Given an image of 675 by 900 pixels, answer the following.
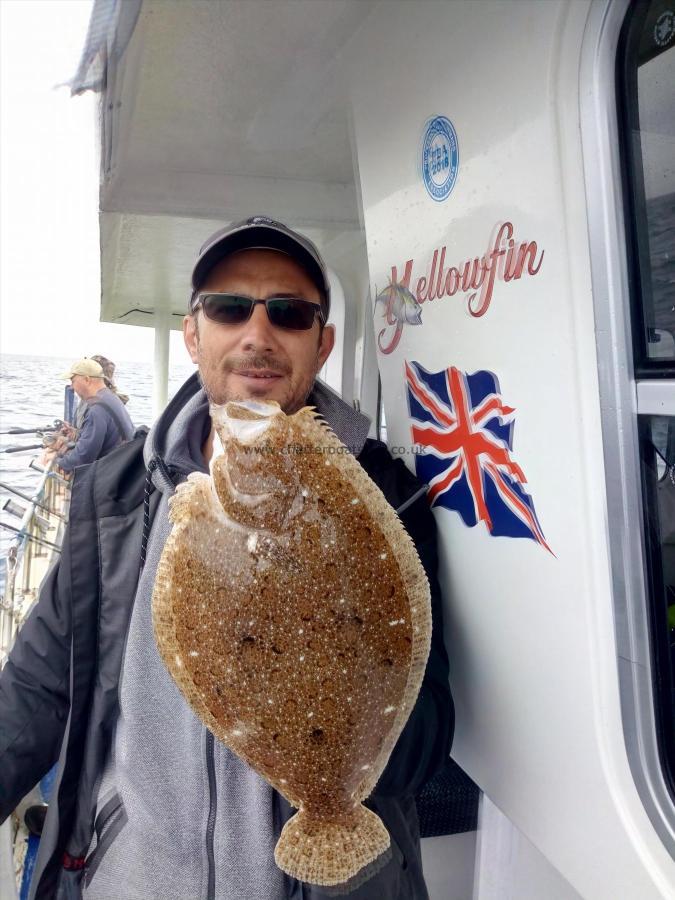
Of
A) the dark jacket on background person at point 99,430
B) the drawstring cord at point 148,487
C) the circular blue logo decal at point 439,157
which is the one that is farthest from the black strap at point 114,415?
the circular blue logo decal at point 439,157

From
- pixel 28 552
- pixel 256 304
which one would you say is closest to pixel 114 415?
pixel 28 552

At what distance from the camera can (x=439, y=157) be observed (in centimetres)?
159

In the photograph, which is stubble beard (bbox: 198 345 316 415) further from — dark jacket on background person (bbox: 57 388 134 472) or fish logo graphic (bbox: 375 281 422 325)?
dark jacket on background person (bbox: 57 388 134 472)

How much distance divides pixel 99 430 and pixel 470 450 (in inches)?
111

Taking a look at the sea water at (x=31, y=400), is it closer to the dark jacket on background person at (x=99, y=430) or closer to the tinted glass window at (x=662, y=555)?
the dark jacket on background person at (x=99, y=430)

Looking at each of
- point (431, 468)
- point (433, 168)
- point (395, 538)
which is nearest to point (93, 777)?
point (395, 538)

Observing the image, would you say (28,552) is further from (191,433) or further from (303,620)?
(303,620)

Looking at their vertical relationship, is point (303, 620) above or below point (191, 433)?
below

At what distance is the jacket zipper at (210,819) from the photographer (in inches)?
57.1

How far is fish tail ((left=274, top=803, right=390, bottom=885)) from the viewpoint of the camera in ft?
3.80

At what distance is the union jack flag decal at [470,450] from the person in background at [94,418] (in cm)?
232

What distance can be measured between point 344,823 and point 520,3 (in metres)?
1.87

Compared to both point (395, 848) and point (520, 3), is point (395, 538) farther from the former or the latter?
point (520, 3)

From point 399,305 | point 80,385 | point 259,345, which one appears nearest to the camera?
point 259,345
